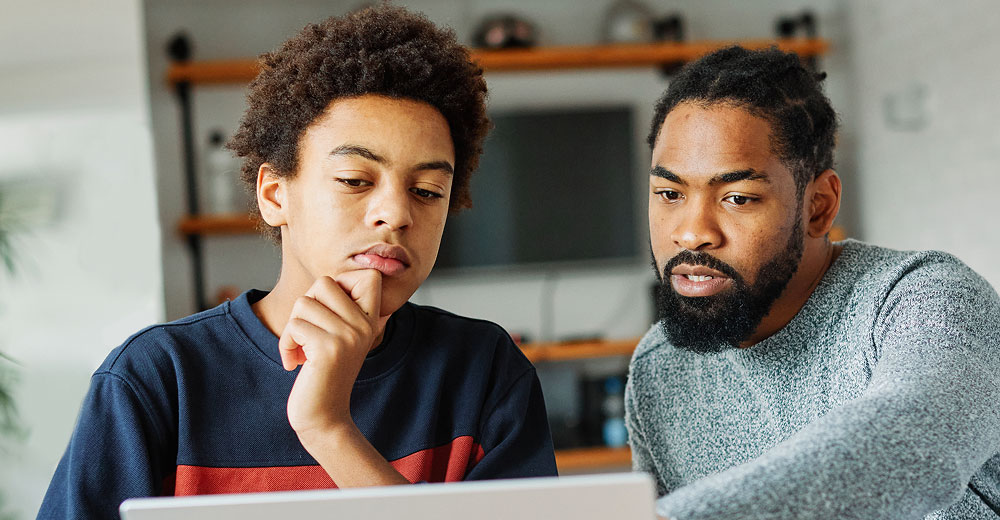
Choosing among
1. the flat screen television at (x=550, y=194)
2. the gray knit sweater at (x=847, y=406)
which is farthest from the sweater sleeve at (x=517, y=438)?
the flat screen television at (x=550, y=194)

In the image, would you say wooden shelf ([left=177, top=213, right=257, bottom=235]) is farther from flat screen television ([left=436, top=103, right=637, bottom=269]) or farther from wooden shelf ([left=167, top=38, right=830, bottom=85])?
flat screen television ([left=436, top=103, right=637, bottom=269])

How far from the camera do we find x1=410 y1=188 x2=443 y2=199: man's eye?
96cm

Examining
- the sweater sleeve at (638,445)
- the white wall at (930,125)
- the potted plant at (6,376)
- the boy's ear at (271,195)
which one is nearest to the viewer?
the boy's ear at (271,195)

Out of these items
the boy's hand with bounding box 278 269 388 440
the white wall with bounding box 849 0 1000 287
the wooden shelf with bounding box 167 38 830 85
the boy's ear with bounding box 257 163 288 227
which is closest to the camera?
the boy's hand with bounding box 278 269 388 440

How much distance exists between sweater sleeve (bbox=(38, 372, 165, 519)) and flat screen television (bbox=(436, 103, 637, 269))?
259cm

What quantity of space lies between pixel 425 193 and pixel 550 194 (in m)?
2.60

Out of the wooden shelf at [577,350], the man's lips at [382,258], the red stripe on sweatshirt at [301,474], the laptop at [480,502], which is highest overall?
the man's lips at [382,258]

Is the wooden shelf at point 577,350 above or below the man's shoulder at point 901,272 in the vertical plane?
below

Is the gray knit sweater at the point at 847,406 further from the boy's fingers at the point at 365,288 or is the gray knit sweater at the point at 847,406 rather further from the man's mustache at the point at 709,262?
the boy's fingers at the point at 365,288

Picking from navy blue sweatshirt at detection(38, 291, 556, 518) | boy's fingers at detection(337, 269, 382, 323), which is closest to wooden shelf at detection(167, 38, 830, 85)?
navy blue sweatshirt at detection(38, 291, 556, 518)

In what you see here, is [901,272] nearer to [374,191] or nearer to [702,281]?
[702,281]

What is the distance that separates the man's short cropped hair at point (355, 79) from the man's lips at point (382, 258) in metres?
0.15

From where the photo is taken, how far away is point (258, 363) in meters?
0.99

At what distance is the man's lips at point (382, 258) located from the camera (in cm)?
92
